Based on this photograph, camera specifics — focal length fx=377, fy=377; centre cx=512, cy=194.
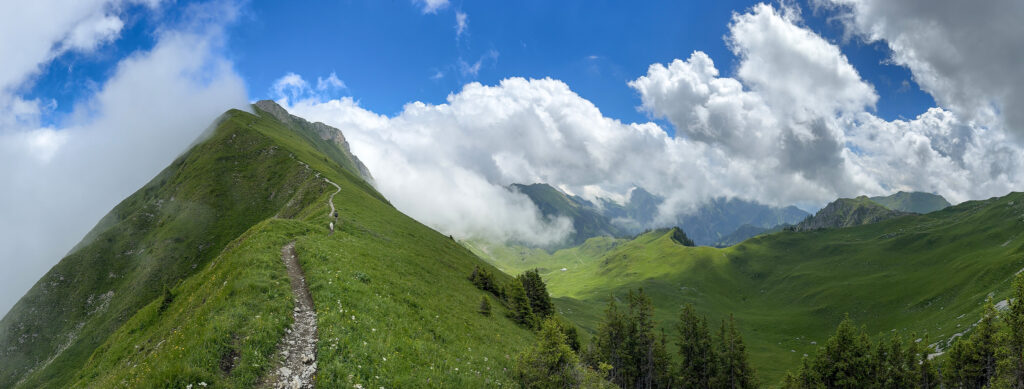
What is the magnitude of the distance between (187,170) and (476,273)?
132344 millimetres

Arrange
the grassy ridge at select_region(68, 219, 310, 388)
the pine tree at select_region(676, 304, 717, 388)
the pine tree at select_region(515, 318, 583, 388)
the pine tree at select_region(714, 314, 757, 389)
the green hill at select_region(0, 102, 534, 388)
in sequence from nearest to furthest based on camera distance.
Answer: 1. the grassy ridge at select_region(68, 219, 310, 388)
2. the green hill at select_region(0, 102, 534, 388)
3. the pine tree at select_region(515, 318, 583, 388)
4. the pine tree at select_region(714, 314, 757, 389)
5. the pine tree at select_region(676, 304, 717, 388)

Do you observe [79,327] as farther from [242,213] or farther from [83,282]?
[242,213]

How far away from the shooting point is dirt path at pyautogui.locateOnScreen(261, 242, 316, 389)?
508 inches

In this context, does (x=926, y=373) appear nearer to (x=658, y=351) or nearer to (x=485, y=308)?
(x=658, y=351)

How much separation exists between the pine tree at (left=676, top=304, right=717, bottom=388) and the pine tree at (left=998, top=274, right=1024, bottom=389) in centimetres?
3369

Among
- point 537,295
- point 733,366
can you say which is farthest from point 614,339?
point 733,366

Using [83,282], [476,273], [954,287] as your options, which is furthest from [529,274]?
[954,287]

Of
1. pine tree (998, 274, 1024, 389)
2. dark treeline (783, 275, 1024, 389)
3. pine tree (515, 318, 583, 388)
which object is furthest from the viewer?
dark treeline (783, 275, 1024, 389)

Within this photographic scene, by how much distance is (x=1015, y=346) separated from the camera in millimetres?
22094

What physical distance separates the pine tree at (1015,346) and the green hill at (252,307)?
28864 millimetres

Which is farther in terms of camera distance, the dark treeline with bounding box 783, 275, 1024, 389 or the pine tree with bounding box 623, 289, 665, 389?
the pine tree with bounding box 623, 289, 665, 389

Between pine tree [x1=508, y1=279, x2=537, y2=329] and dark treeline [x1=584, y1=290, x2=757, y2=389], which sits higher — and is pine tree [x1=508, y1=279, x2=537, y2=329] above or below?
above

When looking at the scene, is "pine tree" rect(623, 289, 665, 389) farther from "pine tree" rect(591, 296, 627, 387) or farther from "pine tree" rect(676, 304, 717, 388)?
"pine tree" rect(676, 304, 717, 388)

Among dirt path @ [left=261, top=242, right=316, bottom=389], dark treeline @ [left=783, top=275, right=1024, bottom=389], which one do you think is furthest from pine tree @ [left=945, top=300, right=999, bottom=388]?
dirt path @ [left=261, top=242, right=316, bottom=389]
